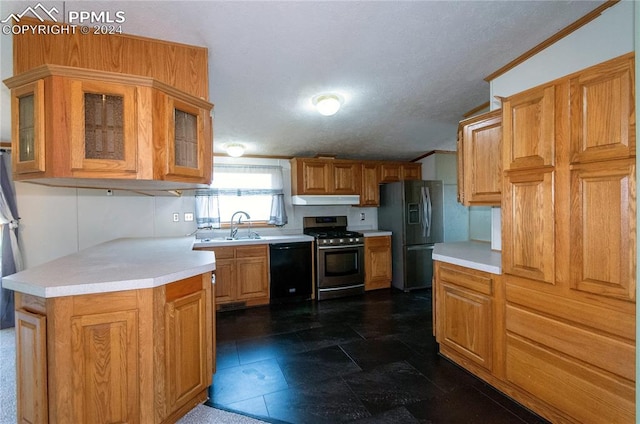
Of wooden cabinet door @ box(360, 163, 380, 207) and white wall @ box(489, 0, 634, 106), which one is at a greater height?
white wall @ box(489, 0, 634, 106)

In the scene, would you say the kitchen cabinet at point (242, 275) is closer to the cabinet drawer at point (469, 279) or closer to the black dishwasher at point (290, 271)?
the black dishwasher at point (290, 271)

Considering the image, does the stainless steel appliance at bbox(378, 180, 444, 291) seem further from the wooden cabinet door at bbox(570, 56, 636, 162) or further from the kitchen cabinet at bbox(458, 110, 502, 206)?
the wooden cabinet door at bbox(570, 56, 636, 162)

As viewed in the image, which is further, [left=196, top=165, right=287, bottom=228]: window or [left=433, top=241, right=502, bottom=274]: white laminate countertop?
[left=196, top=165, right=287, bottom=228]: window

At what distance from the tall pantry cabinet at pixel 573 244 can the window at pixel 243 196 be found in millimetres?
3208

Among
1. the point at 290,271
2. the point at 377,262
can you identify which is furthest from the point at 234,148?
the point at 377,262

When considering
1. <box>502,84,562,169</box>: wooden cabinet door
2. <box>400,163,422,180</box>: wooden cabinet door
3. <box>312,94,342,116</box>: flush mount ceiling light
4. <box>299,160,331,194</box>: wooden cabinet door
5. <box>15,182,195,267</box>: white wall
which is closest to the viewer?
<box>502,84,562,169</box>: wooden cabinet door

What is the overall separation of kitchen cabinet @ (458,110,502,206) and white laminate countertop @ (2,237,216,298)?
2.13m

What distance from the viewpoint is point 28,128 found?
1692 millimetres

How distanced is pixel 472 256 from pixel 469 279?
21 centimetres

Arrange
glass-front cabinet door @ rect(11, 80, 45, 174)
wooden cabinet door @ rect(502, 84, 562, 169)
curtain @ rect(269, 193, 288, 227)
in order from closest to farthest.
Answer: glass-front cabinet door @ rect(11, 80, 45, 174)
wooden cabinet door @ rect(502, 84, 562, 169)
curtain @ rect(269, 193, 288, 227)

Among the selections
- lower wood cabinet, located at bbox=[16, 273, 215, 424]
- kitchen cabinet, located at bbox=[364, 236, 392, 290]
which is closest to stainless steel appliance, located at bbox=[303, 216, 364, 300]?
kitchen cabinet, located at bbox=[364, 236, 392, 290]

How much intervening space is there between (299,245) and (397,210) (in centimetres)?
168

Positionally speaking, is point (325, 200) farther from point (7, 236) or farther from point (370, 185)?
point (7, 236)

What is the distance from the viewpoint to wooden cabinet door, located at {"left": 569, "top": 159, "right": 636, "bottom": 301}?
141cm
